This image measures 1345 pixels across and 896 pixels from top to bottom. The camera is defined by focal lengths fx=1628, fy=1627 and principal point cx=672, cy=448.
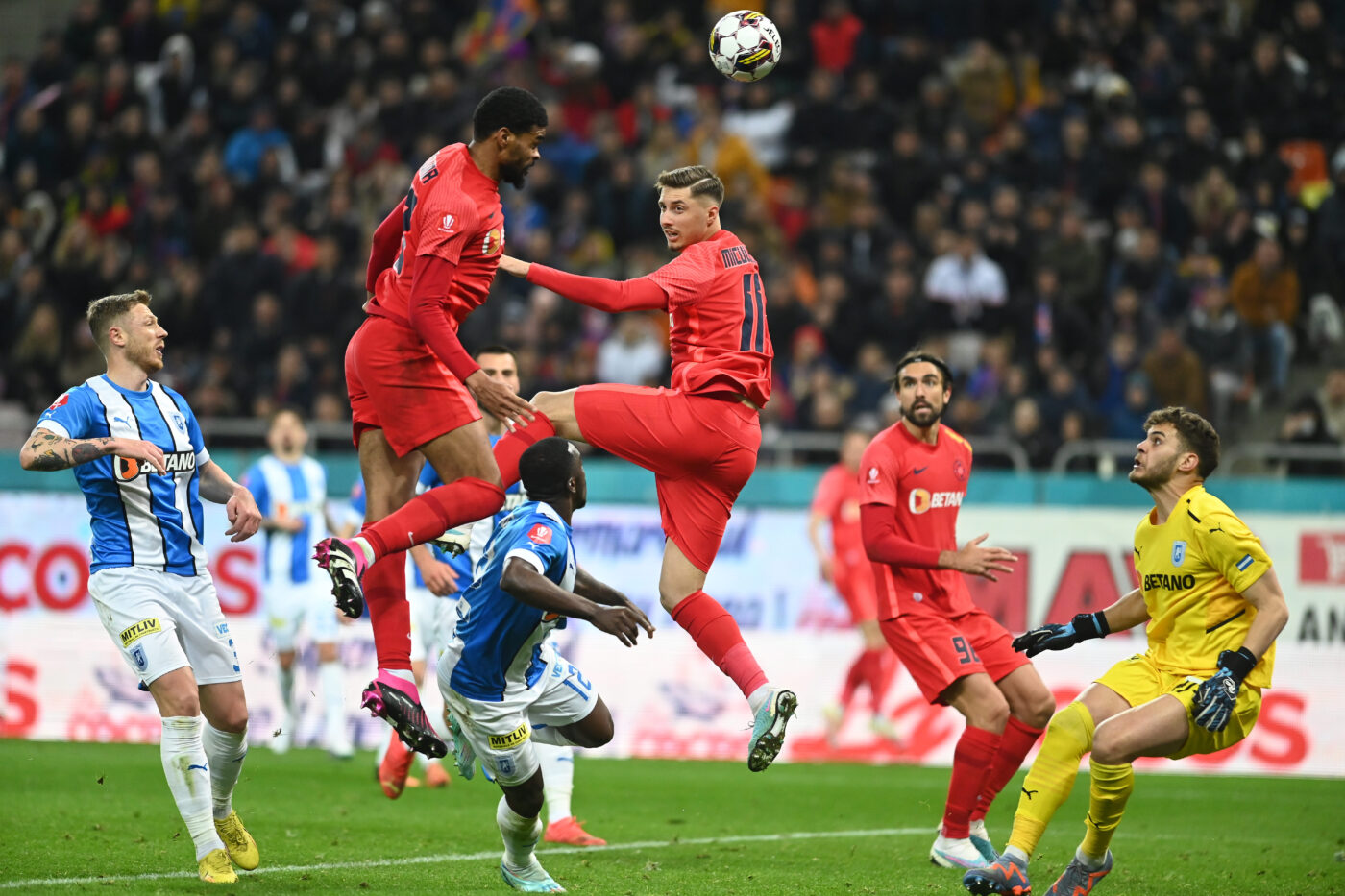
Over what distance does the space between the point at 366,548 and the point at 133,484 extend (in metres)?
1.26

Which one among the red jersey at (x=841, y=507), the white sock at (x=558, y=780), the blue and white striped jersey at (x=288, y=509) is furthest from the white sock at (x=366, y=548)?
the red jersey at (x=841, y=507)

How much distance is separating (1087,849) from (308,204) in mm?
14859

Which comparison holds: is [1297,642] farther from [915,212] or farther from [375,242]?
[375,242]

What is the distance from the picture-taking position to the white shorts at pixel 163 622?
24.3ft

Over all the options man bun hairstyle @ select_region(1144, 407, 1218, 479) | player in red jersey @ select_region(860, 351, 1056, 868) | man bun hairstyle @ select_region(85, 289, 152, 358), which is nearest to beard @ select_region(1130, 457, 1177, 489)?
man bun hairstyle @ select_region(1144, 407, 1218, 479)

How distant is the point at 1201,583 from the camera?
7.30 meters

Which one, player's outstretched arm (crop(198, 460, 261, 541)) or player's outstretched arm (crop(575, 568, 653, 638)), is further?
player's outstretched arm (crop(198, 460, 261, 541))

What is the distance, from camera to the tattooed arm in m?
7.13

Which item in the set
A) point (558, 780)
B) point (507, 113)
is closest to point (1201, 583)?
point (507, 113)

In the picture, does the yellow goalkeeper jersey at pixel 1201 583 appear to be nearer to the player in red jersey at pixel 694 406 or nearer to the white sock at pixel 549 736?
the player in red jersey at pixel 694 406

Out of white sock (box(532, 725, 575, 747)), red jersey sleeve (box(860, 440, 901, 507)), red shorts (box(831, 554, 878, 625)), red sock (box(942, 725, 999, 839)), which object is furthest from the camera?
red shorts (box(831, 554, 878, 625))

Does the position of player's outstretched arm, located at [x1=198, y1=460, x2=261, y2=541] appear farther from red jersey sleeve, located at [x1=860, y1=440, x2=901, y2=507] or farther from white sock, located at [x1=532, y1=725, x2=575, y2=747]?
red jersey sleeve, located at [x1=860, y1=440, x2=901, y2=507]

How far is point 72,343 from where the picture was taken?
1872 centimetres

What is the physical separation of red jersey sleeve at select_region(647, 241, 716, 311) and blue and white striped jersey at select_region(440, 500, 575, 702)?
1187 mm
